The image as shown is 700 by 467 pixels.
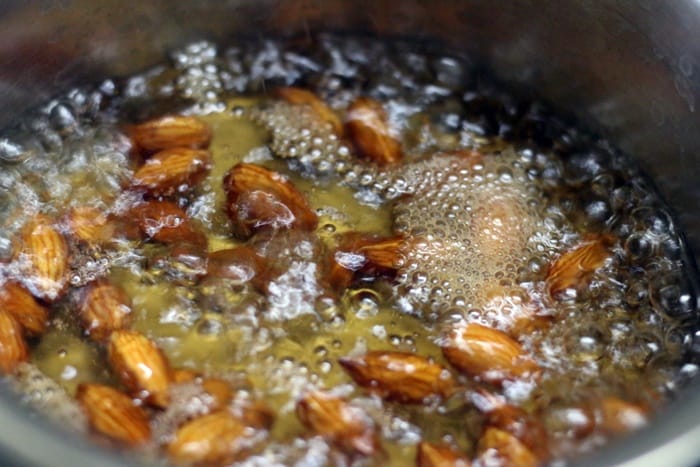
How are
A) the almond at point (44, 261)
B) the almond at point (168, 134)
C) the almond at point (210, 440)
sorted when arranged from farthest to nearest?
1. the almond at point (168, 134)
2. the almond at point (44, 261)
3. the almond at point (210, 440)

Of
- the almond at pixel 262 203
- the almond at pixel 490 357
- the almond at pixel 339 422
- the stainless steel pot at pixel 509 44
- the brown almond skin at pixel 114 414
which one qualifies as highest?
the stainless steel pot at pixel 509 44

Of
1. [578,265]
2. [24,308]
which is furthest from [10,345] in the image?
[578,265]

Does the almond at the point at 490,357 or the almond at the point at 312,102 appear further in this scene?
the almond at the point at 312,102

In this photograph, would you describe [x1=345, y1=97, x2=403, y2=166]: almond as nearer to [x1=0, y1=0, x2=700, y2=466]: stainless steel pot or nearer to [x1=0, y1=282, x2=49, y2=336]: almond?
[x1=0, y1=0, x2=700, y2=466]: stainless steel pot

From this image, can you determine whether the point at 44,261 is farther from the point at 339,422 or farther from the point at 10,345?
the point at 339,422

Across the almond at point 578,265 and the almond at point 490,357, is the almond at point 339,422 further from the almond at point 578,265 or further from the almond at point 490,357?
the almond at point 578,265

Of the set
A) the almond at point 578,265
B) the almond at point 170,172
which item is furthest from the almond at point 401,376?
the almond at point 170,172
